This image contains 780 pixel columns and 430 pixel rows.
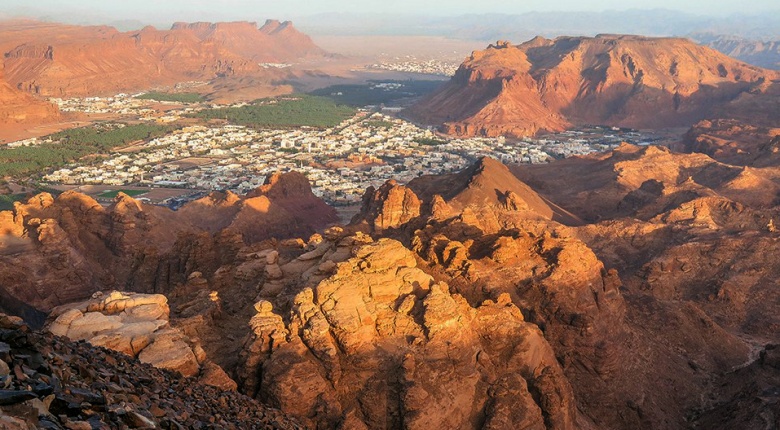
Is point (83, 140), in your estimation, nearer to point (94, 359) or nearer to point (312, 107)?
point (312, 107)

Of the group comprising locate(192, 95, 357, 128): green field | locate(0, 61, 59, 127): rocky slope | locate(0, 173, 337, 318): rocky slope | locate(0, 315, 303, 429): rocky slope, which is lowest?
locate(192, 95, 357, 128): green field

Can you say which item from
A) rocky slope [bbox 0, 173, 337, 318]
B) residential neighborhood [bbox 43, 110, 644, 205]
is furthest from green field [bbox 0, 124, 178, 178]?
rocky slope [bbox 0, 173, 337, 318]

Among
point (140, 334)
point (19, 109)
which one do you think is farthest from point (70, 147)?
point (140, 334)

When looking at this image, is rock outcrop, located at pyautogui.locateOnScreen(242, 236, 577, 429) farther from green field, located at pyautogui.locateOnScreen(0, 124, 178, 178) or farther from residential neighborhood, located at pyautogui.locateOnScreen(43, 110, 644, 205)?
green field, located at pyautogui.locateOnScreen(0, 124, 178, 178)

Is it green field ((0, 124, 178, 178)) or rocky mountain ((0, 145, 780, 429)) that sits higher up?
rocky mountain ((0, 145, 780, 429))

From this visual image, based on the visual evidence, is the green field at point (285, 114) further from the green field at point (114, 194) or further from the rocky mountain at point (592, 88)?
the green field at point (114, 194)

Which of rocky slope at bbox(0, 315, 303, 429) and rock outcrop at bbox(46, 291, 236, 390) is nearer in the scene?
rocky slope at bbox(0, 315, 303, 429)

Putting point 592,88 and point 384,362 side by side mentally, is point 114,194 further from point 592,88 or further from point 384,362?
point 592,88
